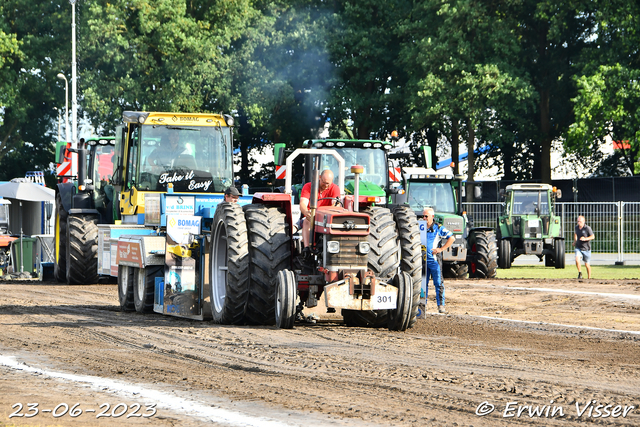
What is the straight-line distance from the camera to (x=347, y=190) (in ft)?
64.7

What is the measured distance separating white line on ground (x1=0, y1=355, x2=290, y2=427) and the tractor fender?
13.2 metres

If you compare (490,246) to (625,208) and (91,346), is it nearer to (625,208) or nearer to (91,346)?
(625,208)

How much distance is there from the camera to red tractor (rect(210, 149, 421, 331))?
1106cm

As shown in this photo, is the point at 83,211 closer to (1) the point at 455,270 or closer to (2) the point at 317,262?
(1) the point at 455,270

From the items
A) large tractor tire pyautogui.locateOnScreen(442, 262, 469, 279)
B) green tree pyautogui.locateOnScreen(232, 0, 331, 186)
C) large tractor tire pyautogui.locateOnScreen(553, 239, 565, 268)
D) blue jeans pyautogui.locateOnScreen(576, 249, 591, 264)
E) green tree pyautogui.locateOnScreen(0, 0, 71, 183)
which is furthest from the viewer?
green tree pyautogui.locateOnScreen(0, 0, 71, 183)

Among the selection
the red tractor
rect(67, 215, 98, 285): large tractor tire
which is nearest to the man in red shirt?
the red tractor

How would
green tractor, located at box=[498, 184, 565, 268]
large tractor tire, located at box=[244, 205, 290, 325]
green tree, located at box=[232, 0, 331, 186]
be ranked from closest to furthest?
large tractor tire, located at box=[244, 205, 290, 325]
green tractor, located at box=[498, 184, 565, 268]
green tree, located at box=[232, 0, 331, 186]

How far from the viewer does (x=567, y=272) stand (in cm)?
2700

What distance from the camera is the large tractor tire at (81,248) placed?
2039 centimetres

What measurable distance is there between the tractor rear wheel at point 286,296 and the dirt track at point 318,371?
209 mm

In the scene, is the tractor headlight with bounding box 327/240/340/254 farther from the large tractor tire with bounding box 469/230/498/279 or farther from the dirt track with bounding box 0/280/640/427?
the large tractor tire with bounding box 469/230/498/279

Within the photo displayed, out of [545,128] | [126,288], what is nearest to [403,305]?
[126,288]

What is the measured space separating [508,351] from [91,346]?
4.45m

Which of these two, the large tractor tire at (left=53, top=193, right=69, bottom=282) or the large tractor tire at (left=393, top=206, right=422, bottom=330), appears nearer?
the large tractor tire at (left=393, top=206, right=422, bottom=330)
